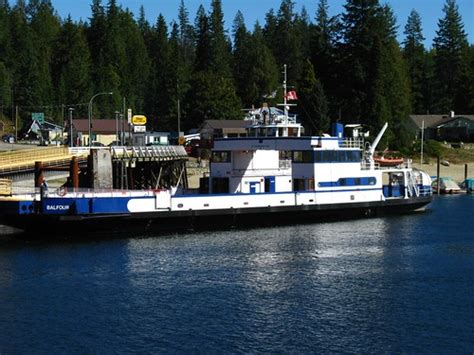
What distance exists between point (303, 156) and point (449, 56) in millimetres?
98626

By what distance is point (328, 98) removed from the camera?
114 metres

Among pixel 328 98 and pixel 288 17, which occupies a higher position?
pixel 288 17

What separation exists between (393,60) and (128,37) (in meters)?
65.7

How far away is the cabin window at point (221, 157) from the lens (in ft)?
193

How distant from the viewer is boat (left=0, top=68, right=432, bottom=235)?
49250 millimetres

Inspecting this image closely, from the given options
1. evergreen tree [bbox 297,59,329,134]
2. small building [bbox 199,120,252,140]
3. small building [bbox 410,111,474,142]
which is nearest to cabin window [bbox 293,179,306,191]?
evergreen tree [bbox 297,59,329,134]

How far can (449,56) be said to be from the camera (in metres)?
148

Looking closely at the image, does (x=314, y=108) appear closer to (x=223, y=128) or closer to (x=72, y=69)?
(x=223, y=128)

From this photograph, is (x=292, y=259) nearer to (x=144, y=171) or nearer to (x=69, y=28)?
(x=144, y=171)

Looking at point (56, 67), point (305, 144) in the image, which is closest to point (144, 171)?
point (305, 144)

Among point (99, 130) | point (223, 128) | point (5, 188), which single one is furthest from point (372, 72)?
point (5, 188)

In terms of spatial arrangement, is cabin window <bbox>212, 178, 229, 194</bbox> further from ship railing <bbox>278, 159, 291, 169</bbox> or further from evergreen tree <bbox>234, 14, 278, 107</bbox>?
evergreen tree <bbox>234, 14, 278, 107</bbox>

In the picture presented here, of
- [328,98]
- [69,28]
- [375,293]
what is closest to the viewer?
[375,293]

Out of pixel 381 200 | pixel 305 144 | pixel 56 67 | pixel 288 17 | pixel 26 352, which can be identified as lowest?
pixel 26 352
